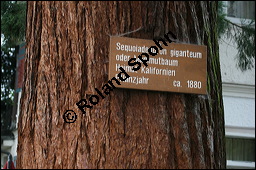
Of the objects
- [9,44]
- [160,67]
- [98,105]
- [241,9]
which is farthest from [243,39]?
[98,105]

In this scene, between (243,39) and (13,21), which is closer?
(243,39)

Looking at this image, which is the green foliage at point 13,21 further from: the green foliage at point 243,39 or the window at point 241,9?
the window at point 241,9

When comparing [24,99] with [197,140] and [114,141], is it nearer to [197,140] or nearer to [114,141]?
[114,141]

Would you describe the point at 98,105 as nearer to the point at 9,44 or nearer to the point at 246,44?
the point at 246,44

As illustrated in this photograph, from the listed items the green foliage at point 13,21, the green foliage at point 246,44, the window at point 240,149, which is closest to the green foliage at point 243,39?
the green foliage at point 246,44

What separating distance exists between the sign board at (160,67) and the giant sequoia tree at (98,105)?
4cm

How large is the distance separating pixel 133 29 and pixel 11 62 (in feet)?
25.4

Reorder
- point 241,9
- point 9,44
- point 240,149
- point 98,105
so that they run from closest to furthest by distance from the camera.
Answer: point 98,105, point 9,44, point 240,149, point 241,9

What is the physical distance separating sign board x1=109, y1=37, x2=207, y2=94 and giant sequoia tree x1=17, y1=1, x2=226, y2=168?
0.04m

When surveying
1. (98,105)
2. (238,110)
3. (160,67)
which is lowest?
(238,110)

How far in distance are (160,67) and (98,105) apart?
334 mm

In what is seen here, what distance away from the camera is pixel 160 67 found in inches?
126

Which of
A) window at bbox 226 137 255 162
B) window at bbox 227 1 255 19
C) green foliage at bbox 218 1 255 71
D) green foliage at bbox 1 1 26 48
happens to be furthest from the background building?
green foliage at bbox 1 1 26 48

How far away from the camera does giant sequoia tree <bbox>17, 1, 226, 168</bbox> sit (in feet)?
10.1
